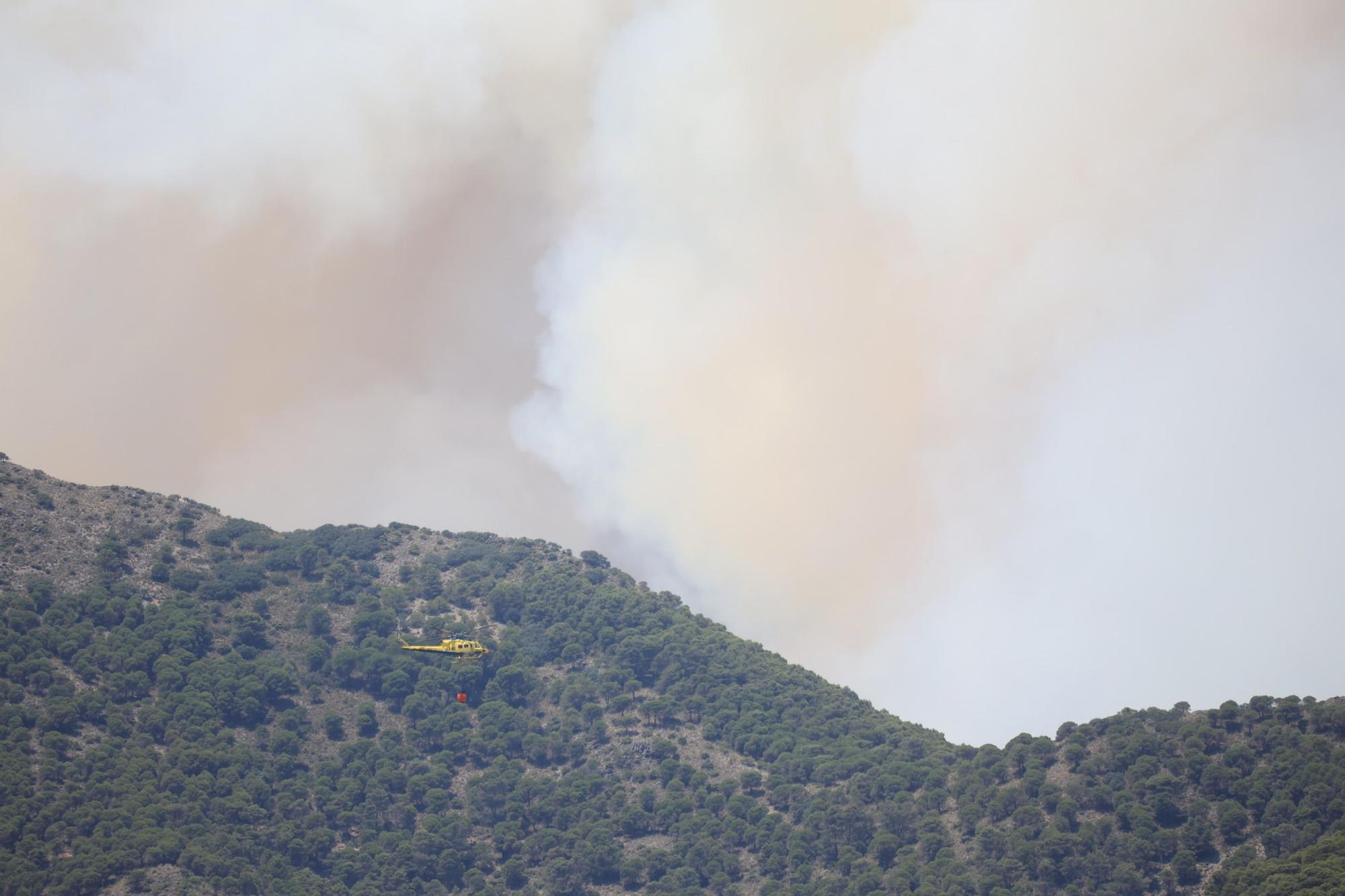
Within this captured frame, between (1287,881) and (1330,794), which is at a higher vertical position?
(1330,794)

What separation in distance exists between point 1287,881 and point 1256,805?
23.1 metres

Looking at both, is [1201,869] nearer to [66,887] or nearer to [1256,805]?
[1256,805]

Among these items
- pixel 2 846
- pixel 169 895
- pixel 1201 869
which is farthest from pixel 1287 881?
pixel 2 846

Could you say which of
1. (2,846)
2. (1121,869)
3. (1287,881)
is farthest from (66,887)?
(1287,881)

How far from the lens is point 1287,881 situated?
177 m

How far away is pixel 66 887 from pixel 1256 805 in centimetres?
13108

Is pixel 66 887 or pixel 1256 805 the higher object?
pixel 1256 805

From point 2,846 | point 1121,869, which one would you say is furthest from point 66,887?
point 1121,869

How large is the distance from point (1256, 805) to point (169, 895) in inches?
4752

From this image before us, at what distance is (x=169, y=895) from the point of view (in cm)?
19925

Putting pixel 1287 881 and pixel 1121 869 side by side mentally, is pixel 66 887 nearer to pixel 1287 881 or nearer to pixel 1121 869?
pixel 1121 869

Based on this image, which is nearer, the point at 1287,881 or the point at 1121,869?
the point at 1287,881

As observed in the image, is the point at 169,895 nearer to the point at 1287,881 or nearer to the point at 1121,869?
the point at 1121,869

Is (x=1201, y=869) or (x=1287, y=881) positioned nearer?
→ (x=1287, y=881)
